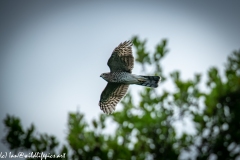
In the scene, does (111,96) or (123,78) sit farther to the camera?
(111,96)

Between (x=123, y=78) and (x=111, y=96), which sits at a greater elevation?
(x=123, y=78)

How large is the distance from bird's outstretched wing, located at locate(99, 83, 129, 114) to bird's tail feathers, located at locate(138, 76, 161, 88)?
0.87 meters

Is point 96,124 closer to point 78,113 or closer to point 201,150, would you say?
point 78,113

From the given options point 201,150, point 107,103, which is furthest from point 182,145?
point 107,103

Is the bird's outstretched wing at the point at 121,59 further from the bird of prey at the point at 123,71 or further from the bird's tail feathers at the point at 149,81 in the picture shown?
the bird's tail feathers at the point at 149,81

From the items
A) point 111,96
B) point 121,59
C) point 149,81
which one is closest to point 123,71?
point 121,59

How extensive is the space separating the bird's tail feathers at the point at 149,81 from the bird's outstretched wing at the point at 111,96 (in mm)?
869

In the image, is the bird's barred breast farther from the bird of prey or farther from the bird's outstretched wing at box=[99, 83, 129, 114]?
the bird's outstretched wing at box=[99, 83, 129, 114]

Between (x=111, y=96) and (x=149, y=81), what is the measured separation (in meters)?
1.33

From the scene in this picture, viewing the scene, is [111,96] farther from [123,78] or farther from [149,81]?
[149,81]

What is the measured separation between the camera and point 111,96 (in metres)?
12.8

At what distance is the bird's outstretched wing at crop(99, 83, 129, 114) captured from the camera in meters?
12.7

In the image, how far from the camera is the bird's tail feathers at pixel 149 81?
11859 millimetres

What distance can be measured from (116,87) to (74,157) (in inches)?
91.8
